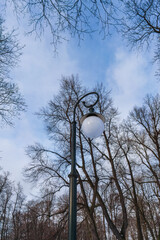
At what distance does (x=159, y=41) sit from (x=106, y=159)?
7383mm

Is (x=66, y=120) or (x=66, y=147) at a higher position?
(x=66, y=120)

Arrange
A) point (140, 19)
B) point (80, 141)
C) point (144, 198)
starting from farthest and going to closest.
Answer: point (144, 198)
point (80, 141)
point (140, 19)

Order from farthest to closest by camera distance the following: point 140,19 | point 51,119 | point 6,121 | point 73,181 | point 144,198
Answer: point 144,198 → point 51,119 → point 6,121 → point 140,19 → point 73,181

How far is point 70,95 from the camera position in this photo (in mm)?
11992

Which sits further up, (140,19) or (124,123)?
(124,123)

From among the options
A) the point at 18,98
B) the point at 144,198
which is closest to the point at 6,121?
the point at 18,98

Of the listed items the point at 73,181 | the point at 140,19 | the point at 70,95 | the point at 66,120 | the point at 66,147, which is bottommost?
the point at 73,181

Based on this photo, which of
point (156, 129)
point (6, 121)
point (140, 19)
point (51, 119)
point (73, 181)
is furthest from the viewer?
point (156, 129)

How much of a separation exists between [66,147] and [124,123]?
283 inches

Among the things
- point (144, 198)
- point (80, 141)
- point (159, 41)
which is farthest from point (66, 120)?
point (144, 198)

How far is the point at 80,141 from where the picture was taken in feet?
35.8

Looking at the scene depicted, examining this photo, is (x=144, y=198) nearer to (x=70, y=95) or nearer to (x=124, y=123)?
(x=124, y=123)

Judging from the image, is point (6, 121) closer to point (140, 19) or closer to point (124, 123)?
point (140, 19)

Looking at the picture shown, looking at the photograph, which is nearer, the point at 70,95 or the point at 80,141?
the point at 80,141
